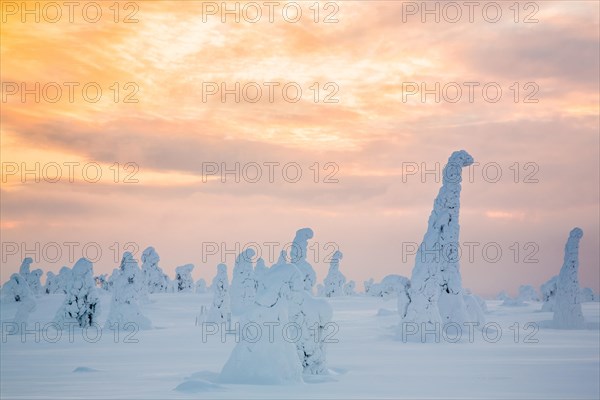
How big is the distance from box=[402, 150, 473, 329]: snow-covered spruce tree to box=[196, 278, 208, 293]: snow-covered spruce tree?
165ft

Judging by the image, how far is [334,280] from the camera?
74.9 m

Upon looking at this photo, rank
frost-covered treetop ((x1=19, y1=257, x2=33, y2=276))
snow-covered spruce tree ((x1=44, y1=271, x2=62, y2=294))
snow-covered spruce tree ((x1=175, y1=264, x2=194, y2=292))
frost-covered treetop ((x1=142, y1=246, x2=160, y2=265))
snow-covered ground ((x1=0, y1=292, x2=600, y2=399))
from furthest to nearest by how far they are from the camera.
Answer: snow-covered spruce tree ((x1=175, y1=264, x2=194, y2=292)) → snow-covered spruce tree ((x1=44, y1=271, x2=62, y2=294)) → frost-covered treetop ((x1=142, y1=246, x2=160, y2=265)) → frost-covered treetop ((x1=19, y1=257, x2=33, y2=276)) → snow-covered ground ((x1=0, y1=292, x2=600, y2=399))

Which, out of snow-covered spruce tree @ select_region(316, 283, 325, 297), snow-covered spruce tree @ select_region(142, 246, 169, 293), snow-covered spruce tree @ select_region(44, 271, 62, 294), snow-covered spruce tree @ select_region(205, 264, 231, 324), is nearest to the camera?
snow-covered spruce tree @ select_region(205, 264, 231, 324)

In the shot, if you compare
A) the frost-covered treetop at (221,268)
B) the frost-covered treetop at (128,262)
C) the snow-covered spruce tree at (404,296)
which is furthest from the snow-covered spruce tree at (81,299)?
the snow-covered spruce tree at (404,296)

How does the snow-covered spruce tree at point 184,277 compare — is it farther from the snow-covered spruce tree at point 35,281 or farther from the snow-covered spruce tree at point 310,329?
the snow-covered spruce tree at point 310,329

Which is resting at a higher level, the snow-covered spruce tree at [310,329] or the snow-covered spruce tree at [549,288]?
the snow-covered spruce tree at [310,329]

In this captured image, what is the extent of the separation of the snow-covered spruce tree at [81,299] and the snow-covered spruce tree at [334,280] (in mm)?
A: 35468

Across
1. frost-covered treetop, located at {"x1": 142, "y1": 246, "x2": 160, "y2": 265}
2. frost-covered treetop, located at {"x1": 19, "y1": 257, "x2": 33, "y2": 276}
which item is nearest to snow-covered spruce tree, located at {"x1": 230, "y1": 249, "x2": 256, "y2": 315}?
frost-covered treetop, located at {"x1": 19, "y1": 257, "x2": 33, "y2": 276}

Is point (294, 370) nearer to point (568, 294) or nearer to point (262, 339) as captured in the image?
point (262, 339)

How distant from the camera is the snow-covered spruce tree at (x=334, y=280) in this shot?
74375mm

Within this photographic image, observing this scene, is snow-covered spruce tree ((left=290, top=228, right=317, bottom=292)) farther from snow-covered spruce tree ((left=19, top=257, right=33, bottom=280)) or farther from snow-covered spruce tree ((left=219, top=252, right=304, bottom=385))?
snow-covered spruce tree ((left=19, top=257, right=33, bottom=280))

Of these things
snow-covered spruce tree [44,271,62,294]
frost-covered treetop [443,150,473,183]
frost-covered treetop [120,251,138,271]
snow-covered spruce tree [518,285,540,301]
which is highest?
frost-covered treetop [443,150,473,183]

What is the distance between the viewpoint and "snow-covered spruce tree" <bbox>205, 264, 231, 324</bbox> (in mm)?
44812

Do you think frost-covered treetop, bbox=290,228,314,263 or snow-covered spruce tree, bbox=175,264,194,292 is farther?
snow-covered spruce tree, bbox=175,264,194,292
